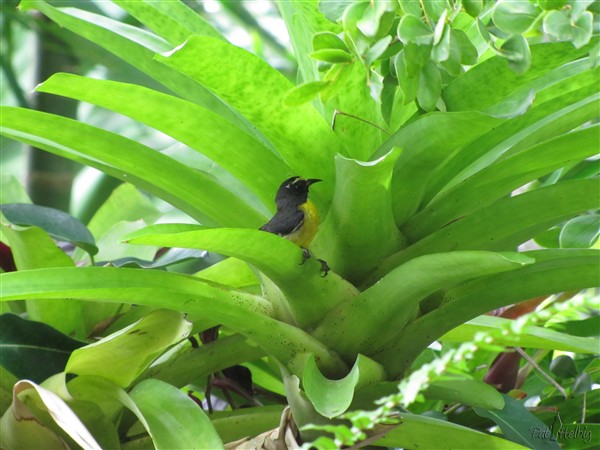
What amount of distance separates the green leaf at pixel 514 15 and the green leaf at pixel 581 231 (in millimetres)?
288

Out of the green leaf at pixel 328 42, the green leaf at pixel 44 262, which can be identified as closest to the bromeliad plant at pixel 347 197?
the green leaf at pixel 328 42

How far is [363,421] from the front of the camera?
0.45 metres

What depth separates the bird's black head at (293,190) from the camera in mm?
723

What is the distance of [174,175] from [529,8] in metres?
0.36

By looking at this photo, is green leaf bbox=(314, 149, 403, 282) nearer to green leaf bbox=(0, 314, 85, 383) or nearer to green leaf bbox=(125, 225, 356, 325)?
green leaf bbox=(125, 225, 356, 325)

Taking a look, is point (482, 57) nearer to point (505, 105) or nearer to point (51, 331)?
point (505, 105)

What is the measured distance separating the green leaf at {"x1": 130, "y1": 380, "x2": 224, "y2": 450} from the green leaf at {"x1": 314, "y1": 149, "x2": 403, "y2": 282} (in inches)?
7.0

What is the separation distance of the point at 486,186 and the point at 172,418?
13.8 inches

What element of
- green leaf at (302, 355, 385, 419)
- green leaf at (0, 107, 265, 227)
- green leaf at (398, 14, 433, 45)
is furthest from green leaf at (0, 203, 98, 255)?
green leaf at (398, 14, 433, 45)

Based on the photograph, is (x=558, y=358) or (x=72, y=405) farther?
(x=558, y=358)

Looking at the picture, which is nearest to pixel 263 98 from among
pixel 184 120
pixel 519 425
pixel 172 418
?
pixel 184 120

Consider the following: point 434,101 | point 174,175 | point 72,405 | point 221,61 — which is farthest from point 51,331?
point 434,101

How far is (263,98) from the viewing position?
0.67 metres

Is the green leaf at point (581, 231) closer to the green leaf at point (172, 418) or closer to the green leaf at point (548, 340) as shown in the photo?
the green leaf at point (548, 340)
